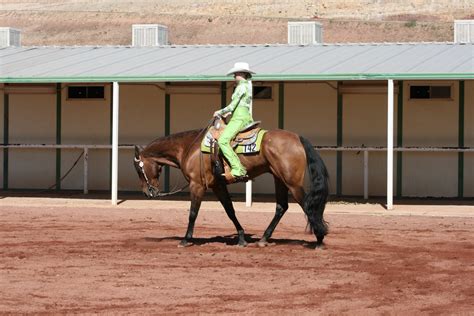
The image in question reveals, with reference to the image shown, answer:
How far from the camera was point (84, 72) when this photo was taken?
22000 mm

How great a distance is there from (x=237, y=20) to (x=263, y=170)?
69.4 meters

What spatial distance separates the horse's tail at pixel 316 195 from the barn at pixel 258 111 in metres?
7.02

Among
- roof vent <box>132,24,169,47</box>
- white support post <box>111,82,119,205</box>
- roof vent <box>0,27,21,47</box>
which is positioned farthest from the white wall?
roof vent <box>0,27,21,47</box>

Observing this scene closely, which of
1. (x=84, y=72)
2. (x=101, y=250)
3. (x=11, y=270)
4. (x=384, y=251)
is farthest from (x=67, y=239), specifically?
(x=84, y=72)

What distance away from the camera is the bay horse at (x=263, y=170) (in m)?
13.7

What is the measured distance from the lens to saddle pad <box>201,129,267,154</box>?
46.0 ft

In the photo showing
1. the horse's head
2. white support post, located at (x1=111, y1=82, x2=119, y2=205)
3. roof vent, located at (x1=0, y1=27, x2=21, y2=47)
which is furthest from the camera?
roof vent, located at (x1=0, y1=27, x2=21, y2=47)

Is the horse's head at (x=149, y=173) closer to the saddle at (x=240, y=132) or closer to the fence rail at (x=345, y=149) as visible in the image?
the saddle at (x=240, y=132)

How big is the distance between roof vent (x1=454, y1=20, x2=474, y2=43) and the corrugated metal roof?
Result: 153 cm

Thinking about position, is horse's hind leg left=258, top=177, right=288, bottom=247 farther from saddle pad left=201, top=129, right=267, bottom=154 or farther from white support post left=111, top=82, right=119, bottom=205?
white support post left=111, top=82, right=119, bottom=205

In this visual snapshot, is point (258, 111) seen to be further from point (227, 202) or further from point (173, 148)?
point (227, 202)

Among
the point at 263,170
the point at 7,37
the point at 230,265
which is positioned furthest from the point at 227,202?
the point at 7,37

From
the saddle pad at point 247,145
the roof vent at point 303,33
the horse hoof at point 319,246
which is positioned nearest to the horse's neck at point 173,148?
the saddle pad at point 247,145

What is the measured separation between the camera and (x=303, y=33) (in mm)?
26297
